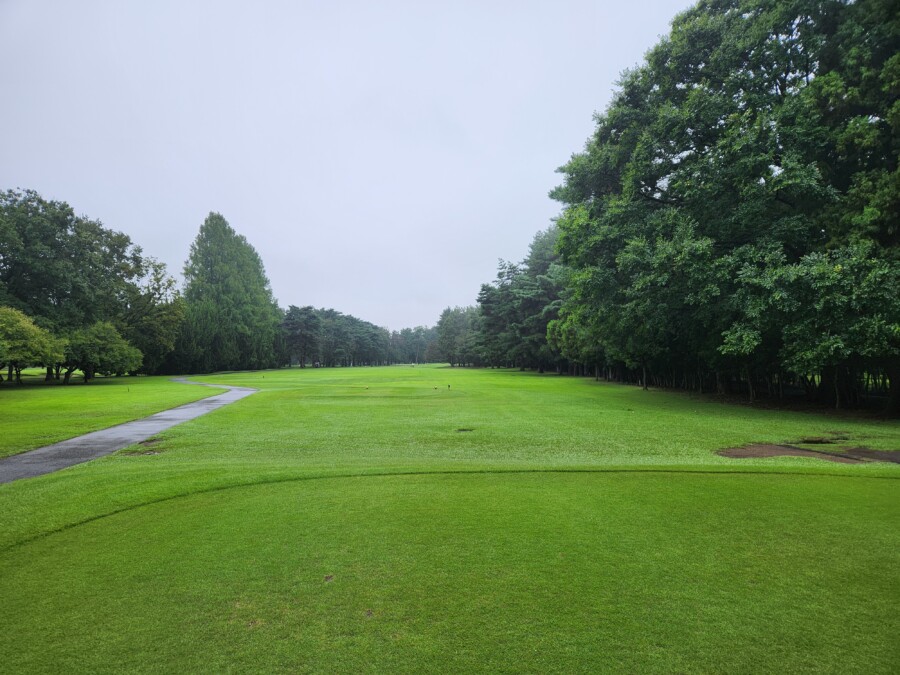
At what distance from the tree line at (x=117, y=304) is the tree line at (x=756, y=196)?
31.1 m

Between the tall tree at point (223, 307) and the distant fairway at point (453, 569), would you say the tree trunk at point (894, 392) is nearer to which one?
the distant fairway at point (453, 569)

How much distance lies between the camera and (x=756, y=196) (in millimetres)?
17156

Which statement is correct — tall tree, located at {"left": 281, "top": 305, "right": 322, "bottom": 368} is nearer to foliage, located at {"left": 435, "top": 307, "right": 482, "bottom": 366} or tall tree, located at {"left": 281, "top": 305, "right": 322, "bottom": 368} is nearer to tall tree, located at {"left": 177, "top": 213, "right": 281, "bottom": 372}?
tall tree, located at {"left": 177, "top": 213, "right": 281, "bottom": 372}

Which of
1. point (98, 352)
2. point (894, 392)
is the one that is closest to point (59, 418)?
point (98, 352)

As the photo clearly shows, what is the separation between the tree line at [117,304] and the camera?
118 feet

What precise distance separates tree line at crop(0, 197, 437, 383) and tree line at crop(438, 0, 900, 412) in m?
31.1

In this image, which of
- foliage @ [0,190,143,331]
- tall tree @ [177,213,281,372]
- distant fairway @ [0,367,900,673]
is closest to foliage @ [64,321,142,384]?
foliage @ [0,190,143,331]

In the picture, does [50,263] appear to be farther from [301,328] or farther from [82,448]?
[301,328]

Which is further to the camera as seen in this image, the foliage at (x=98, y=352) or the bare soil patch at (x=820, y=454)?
the foliage at (x=98, y=352)

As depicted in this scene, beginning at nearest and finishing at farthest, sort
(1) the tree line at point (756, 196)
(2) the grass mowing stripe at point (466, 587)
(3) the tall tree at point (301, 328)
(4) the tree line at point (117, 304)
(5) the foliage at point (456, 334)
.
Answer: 1. (2) the grass mowing stripe at point (466, 587)
2. (1) the tree line at point (756, 196)
3. (4) the tree line at point (117, 304)
4. (3) the tall tree at point (301, 328)
5. (5) the foliage at point (456, 334)

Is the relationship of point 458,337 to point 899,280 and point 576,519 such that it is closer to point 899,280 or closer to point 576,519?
point 899,280

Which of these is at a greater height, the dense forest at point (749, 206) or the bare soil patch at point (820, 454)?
the dense forest at point (749, 206)

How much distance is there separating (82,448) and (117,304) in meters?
47.3

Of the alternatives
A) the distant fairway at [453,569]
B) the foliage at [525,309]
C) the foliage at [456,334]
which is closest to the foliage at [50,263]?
the distant fairway at [453,569]
